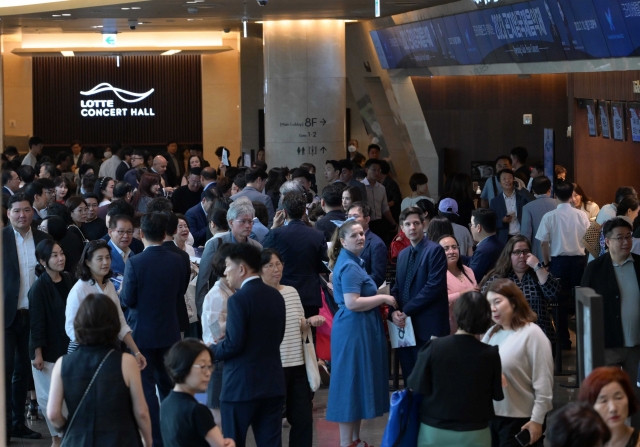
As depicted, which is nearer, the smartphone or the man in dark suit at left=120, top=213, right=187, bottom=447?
the smartphone

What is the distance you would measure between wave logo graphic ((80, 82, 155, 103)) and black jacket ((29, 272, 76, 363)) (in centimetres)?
2079

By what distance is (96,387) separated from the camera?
4.28m

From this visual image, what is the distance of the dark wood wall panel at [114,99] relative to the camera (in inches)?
1040

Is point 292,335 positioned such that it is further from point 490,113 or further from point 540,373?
point 490,113

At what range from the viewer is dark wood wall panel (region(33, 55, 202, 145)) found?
1040 inches

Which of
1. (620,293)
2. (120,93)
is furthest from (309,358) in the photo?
(120,93)

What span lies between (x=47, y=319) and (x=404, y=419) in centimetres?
279

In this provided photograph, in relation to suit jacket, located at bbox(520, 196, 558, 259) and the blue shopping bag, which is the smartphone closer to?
the blue shopping bag

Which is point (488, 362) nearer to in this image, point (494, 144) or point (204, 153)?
point (494, 144)

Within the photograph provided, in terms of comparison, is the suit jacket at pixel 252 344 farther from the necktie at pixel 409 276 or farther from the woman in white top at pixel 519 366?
the necktie at pixel 409 276

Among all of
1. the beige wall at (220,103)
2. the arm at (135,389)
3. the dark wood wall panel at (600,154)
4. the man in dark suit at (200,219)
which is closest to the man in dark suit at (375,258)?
the man in dark suit at (200,219)

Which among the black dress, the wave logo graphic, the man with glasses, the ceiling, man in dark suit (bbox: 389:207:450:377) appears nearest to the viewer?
the black dress

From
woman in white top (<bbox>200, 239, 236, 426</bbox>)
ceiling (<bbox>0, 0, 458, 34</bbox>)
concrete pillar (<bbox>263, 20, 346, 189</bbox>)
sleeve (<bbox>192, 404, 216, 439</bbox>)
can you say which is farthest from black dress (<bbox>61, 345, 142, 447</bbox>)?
concrete pillar (<bbox>263, 20, 346, 189</bbox>)

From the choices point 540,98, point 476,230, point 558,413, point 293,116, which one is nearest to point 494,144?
point 540,98
